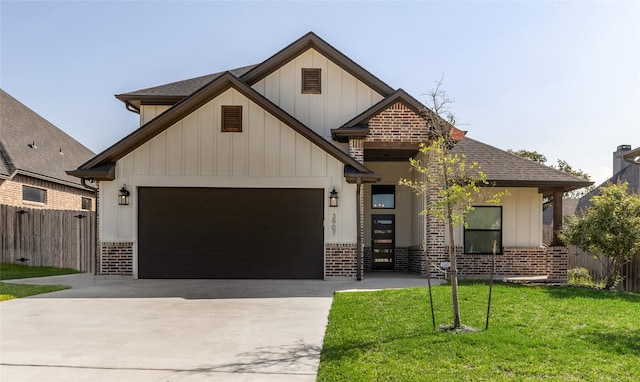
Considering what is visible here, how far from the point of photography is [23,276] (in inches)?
535

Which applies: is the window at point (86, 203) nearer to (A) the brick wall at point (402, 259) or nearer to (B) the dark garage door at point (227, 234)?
(B) the dark garage door at point (227, 234)

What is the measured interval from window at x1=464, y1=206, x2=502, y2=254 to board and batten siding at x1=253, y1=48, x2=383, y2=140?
4.55 metres

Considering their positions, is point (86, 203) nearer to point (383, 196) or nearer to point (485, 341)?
point (383, 196)

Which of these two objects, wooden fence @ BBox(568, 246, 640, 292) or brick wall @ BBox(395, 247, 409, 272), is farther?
brick wall @ BBox(395, 247, 409, 272)

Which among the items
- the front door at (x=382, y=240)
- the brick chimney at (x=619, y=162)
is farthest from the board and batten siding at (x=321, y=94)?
the brick chimney at (x=619, y=162)

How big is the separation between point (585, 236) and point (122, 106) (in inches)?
570

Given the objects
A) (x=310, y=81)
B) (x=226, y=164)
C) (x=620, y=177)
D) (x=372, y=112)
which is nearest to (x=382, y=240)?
(x=372, y=112)

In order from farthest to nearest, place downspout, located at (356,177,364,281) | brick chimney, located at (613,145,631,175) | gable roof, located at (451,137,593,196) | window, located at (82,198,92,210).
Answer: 1. brick chimney, located at (613,145,631,175)
2. window, located at (82,198,92,210)
3. gable roof, located at (451,137,593,196)
4. downspout, located at (356,177,364,281)

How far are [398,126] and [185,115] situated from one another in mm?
5697

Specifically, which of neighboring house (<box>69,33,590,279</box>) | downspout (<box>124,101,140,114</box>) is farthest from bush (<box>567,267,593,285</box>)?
downspout (<box>124,101,140,114</box>)

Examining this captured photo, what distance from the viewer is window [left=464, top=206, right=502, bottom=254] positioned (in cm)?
1367

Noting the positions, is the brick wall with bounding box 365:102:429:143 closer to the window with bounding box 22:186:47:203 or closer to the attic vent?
the attic vent

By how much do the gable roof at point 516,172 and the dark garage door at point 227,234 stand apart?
512 cm

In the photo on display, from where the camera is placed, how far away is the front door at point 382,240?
15.3 meters
